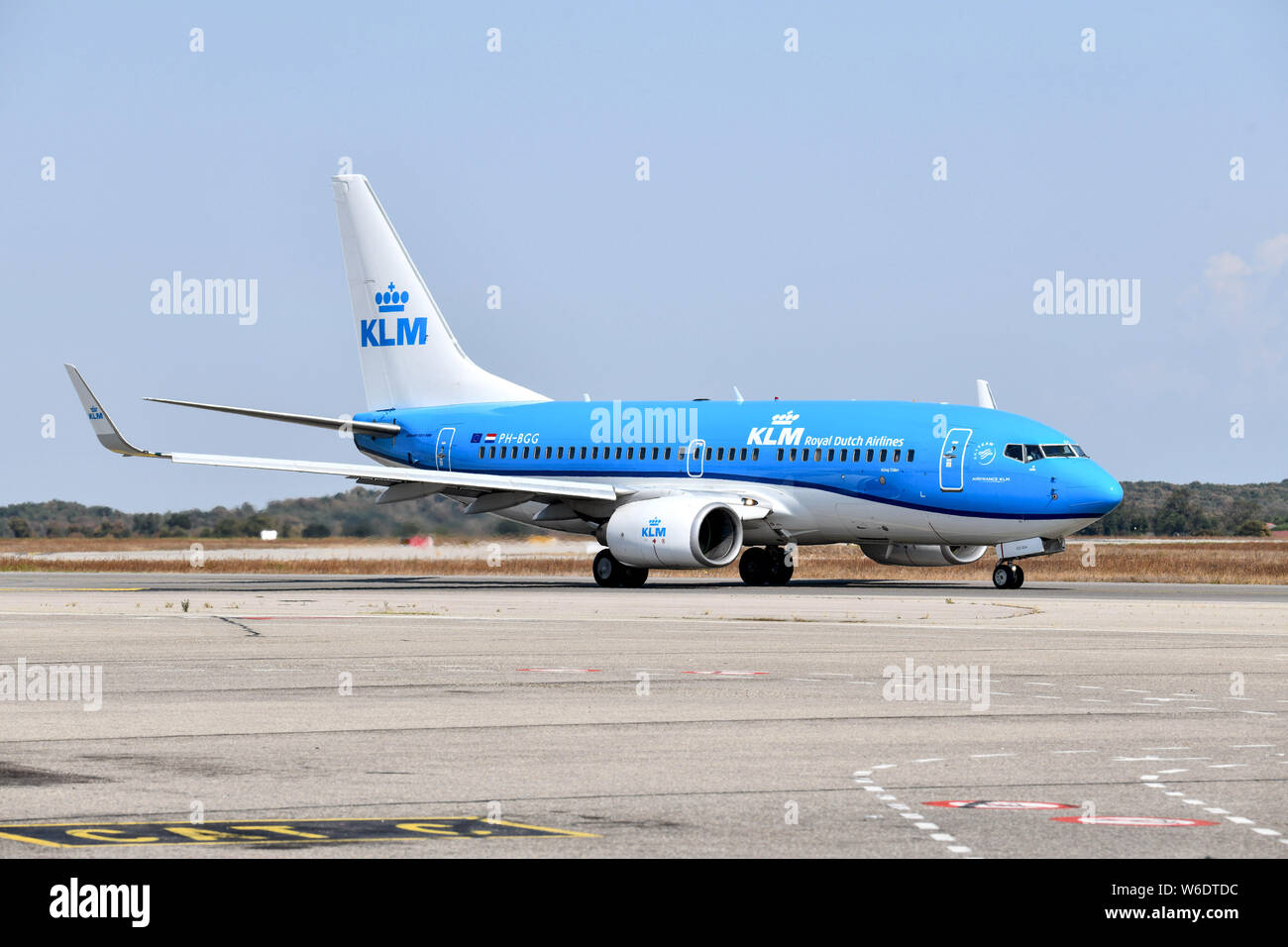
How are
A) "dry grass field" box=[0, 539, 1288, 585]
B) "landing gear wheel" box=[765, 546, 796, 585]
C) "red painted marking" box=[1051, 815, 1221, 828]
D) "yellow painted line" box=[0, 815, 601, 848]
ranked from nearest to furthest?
"yellow painted line" box=[0, 815, 601, 848]
"red painted marking" box=[1051, 815, 1221, 828]
"landing gear wheel" box=[765, 546, 796, 585]
"dry grass field" box=[0, 539, 1288, 585]

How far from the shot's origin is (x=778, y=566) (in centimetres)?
4662

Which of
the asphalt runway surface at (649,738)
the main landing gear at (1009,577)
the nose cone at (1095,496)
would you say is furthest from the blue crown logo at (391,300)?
the asphalt runway surface at (649,738)

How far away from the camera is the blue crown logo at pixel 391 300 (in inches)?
2151

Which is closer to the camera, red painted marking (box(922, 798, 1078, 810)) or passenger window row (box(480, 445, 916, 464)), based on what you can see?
red painted marking (box(922, 798, 1078, 810))

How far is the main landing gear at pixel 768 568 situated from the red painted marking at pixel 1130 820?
35806 millimetres

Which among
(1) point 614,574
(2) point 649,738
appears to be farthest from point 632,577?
(2) point 649,738

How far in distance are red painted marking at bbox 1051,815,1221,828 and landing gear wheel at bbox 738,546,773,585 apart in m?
35.9

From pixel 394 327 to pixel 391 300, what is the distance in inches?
36.2

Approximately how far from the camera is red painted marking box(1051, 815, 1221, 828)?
34.2 ft

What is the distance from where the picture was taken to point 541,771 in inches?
496

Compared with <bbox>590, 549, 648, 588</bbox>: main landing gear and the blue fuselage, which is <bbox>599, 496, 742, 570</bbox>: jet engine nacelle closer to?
<bbox>590, 549, 648, 588</bbox>: main landing gear

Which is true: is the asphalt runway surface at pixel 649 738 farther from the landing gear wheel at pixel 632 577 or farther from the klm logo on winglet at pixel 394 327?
the klm logo on winglet at pixel 394 327

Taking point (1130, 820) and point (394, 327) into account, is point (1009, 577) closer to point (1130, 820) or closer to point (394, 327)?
point (394, 327)

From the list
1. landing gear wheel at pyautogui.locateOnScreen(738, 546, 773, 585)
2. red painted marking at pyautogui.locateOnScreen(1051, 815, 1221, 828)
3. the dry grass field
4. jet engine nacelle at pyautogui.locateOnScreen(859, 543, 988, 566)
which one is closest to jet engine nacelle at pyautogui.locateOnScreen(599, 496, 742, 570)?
landing gear wheel at pyautogui.locateOnScreen(738, 546, 773, 585)
